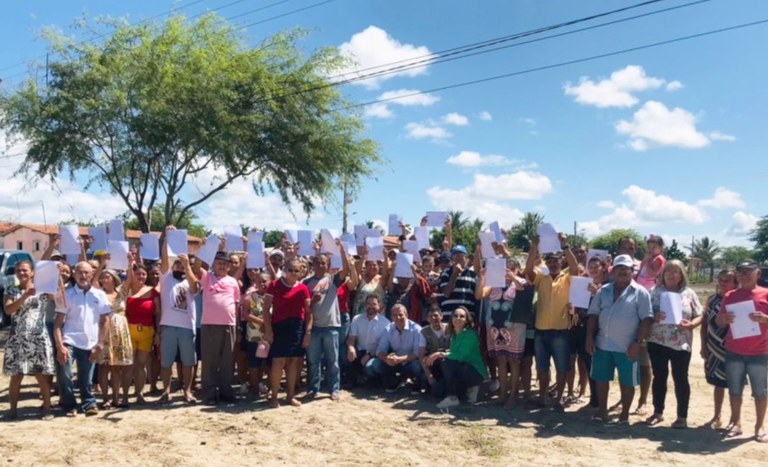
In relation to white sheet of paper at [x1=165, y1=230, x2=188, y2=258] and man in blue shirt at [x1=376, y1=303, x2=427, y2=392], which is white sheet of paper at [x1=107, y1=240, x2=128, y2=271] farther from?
man in blue shirt at [x1=376, y1=303, x2=427, y2=392]

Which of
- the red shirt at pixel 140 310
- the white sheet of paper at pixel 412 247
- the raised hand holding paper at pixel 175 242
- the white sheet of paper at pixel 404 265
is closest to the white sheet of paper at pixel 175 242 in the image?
the raised hand holding paper at pixel 175 242

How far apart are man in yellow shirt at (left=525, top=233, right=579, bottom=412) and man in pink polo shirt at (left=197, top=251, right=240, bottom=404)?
145 inches

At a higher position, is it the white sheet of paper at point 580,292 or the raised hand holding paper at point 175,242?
the raised hand holding paper at point 175,242

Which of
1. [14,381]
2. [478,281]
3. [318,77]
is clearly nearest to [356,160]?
[318,77]

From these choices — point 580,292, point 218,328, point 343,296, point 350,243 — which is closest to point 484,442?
point 580,292

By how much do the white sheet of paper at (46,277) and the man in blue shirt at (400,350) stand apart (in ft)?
13.2

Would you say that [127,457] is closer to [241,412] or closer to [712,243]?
[241,412]

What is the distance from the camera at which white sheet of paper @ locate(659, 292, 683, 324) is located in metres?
6.44

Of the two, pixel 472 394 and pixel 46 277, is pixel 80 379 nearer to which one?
pixel 46 277

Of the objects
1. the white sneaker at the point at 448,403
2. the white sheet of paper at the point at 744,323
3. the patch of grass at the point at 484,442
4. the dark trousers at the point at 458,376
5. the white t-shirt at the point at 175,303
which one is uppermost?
the white t-shirt at the point at 175,303

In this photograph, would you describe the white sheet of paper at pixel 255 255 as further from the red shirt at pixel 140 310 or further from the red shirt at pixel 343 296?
the red shirt at pixel 140 310

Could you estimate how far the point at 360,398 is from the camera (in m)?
7.96

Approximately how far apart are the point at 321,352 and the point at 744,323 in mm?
4869

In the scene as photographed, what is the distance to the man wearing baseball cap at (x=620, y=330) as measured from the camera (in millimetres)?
6566
